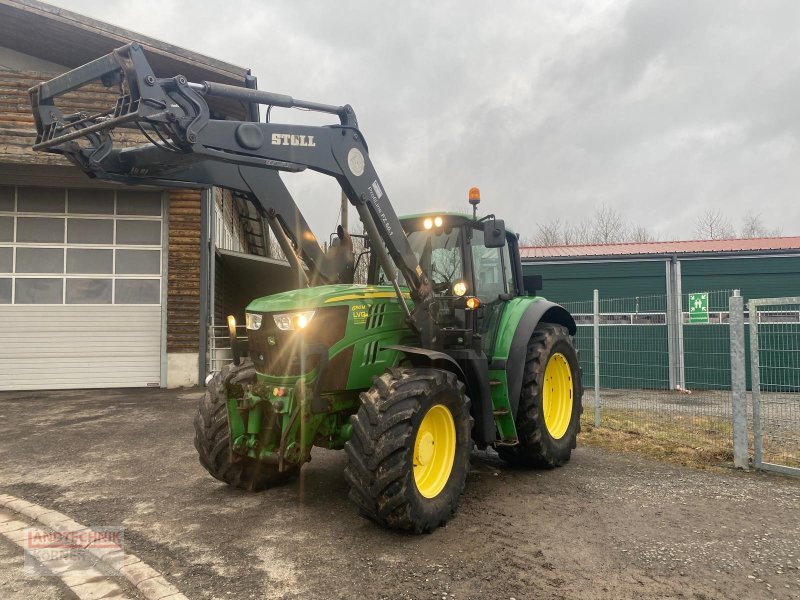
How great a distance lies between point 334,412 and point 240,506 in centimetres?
105

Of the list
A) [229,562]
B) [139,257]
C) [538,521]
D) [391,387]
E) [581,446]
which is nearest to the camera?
[229,562]

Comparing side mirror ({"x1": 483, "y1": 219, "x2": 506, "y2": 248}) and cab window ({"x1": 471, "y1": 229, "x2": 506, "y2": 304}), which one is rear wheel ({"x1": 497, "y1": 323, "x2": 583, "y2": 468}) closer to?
cab window ({"x1": 471, "y1": 229, "x2": 506, "y2": 304})

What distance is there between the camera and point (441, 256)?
15.8ft

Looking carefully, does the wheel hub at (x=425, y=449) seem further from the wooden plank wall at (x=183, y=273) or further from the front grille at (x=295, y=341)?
the wooden plank wall at (x=183, y=273)

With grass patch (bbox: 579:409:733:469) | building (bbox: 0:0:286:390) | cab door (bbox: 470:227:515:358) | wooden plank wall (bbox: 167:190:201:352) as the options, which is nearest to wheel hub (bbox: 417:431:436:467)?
cab door (bbox: 470:227:515:358)

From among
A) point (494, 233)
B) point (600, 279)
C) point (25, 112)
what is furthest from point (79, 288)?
point (600, 279)

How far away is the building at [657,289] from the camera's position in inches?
440

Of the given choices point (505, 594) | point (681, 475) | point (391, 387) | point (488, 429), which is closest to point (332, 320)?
point (391, 387)

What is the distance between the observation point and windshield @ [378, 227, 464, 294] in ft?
15.7

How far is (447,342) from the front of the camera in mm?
4574

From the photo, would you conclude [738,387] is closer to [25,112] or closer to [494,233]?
[494,233]

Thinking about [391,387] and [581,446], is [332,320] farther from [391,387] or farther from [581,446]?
[581,446]

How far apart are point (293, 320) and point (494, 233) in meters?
1.73

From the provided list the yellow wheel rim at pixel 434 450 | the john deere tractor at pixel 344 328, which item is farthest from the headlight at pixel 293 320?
the yellow wheel rim at pixel 434 450
